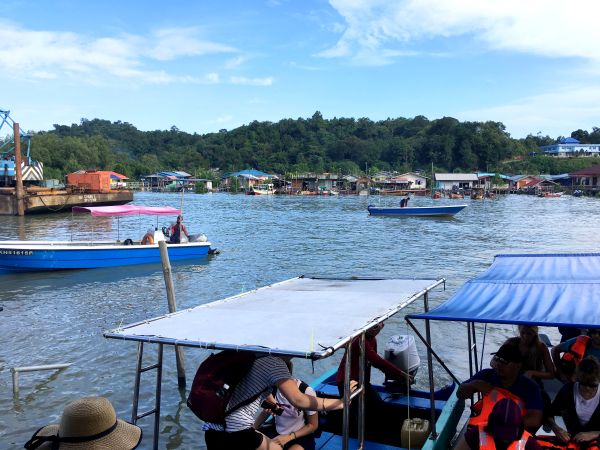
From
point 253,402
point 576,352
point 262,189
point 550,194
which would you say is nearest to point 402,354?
point 576,352

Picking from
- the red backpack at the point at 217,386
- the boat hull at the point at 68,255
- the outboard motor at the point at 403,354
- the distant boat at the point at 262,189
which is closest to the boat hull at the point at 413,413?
the outboard motor at the point at 403,354

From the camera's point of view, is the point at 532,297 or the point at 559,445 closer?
the point at 559,445

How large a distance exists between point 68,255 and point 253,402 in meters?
16.9

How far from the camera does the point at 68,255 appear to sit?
18.9m

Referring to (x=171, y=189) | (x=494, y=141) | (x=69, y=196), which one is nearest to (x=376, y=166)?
(x=494, y=141)

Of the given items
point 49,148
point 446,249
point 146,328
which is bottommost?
point 446,249

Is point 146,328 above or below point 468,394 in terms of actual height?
above

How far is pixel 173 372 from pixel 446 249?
19.9 m

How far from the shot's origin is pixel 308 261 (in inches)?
917

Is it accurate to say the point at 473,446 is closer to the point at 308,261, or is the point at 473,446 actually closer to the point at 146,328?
the point at 146,328

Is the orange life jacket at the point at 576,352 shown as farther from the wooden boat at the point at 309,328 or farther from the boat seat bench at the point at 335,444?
the boat seat bench at the point at 335,444

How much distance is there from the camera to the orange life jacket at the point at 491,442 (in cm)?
400

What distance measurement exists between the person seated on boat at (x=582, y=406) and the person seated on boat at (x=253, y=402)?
2.33m

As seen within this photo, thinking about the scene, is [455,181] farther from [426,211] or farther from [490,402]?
[490,402]
